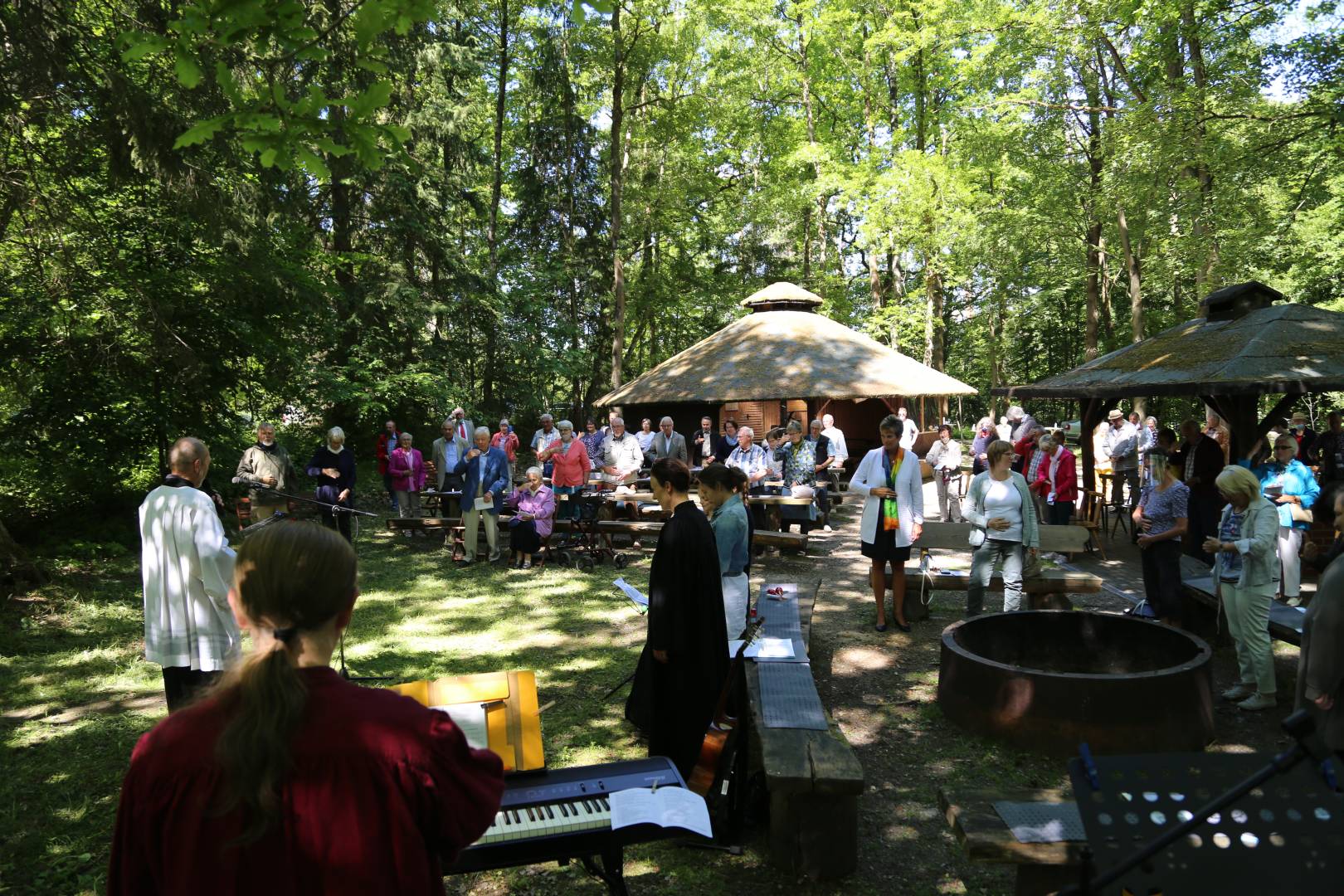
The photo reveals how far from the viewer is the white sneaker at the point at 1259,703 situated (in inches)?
232

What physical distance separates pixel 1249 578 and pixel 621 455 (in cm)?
1071

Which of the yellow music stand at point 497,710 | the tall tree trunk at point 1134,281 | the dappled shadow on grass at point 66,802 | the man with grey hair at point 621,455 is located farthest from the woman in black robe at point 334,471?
the tall tree trunk at point 1134,281

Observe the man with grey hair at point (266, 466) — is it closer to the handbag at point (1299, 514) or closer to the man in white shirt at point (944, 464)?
the man in white shirt at point (944, 464)

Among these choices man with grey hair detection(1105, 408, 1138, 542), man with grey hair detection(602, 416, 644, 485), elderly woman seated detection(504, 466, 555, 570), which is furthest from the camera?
man with grey hair detection(602, 416, 644, 485)

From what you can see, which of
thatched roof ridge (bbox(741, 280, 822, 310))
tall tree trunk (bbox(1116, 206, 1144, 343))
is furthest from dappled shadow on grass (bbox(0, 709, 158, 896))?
tall tree trunk (bbox(1116, 206, 1144, 343))

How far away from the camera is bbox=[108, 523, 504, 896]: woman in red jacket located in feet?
4.83

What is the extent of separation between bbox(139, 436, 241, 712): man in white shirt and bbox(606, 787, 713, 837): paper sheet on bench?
281 cm

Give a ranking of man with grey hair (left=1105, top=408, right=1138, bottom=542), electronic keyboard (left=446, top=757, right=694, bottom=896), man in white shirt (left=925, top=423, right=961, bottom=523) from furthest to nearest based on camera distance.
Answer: man in white shirt (left=925, top=423, right=961, bottom=523) < man with grey hair (left=1105, top=408, right=1138, bottom=542) < electronic keyboard (left=446, top=757, right=694, bottom=896)

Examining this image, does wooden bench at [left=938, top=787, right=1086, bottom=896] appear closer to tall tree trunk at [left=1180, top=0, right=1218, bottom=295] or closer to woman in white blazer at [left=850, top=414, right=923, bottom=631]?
woman in white blazer at [left=850, top=414, right=923, bottom=631]

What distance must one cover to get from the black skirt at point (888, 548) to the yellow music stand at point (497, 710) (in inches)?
202

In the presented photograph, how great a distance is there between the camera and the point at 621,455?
1524 cm

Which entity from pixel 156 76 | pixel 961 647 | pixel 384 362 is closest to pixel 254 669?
pixel 961 647

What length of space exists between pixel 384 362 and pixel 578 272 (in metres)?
9.95

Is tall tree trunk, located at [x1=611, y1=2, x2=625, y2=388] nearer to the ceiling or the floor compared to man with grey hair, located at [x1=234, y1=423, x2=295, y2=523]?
nearer to the ceiling
